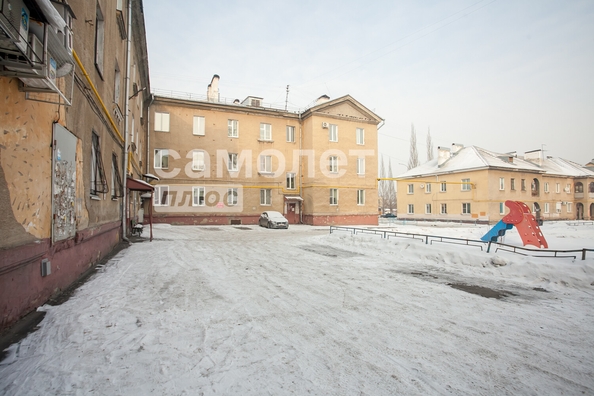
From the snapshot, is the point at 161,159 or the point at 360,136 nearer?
the point at 161,159

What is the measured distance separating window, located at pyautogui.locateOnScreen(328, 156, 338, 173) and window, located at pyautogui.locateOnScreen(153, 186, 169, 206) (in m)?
14.4

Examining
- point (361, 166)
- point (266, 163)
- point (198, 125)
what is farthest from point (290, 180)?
point (198, 125)

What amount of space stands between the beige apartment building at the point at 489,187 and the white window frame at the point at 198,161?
25389mm

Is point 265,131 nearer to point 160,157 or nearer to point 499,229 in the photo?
point 160,157

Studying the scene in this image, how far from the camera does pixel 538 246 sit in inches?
491

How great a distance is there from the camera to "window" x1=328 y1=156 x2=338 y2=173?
97.4 ft

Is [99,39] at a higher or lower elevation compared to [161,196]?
higher

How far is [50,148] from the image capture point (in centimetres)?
506

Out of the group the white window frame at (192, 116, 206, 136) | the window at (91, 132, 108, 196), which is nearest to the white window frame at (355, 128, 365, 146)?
the white window frame at (192, 116, 206, 136)

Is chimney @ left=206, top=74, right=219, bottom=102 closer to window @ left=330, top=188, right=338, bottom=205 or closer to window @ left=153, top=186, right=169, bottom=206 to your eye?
window @ left=153, top=186, right=169, bottom=206

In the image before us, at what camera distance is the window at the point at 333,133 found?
29.8 meters

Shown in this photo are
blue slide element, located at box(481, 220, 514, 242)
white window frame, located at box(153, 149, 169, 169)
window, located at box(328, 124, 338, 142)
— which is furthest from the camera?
window, located at box(328, 124, 338, 142)

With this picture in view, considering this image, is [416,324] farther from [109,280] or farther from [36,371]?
[109,280]

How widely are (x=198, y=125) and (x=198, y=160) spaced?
300 centimetres
